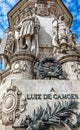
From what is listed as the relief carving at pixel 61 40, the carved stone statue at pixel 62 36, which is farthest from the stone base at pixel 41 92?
the carved stone statue at pixel 62 36

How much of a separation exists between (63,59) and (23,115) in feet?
12.1

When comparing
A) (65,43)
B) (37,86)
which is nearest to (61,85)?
(37,86)

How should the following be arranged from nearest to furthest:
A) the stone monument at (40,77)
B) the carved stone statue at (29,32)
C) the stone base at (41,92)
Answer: the stone monument at (40,77)
the stone base at (41,92)
the carved stone statue at (29,32)

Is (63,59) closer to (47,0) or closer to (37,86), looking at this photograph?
(37,86)

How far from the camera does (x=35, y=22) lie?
1386 centimetres

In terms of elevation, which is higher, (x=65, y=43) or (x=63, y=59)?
(x=65, y=43)

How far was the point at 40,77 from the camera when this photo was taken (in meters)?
10.4

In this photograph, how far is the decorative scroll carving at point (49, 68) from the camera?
10.00 metres

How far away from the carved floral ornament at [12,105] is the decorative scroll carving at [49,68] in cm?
160

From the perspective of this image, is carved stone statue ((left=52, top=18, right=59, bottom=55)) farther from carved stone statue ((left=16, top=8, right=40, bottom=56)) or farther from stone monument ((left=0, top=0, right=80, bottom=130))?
carved stone statue ((left=16, top=8, right=40, bottom=56))

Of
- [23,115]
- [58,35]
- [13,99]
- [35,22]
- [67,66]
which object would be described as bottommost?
[23,115]

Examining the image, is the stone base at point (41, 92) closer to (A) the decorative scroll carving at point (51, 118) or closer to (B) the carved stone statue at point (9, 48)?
(A) the decorative scroll carving at point (51, 118)

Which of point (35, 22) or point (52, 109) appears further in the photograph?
point (35, 22)

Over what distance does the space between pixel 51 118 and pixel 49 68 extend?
2674 mm
